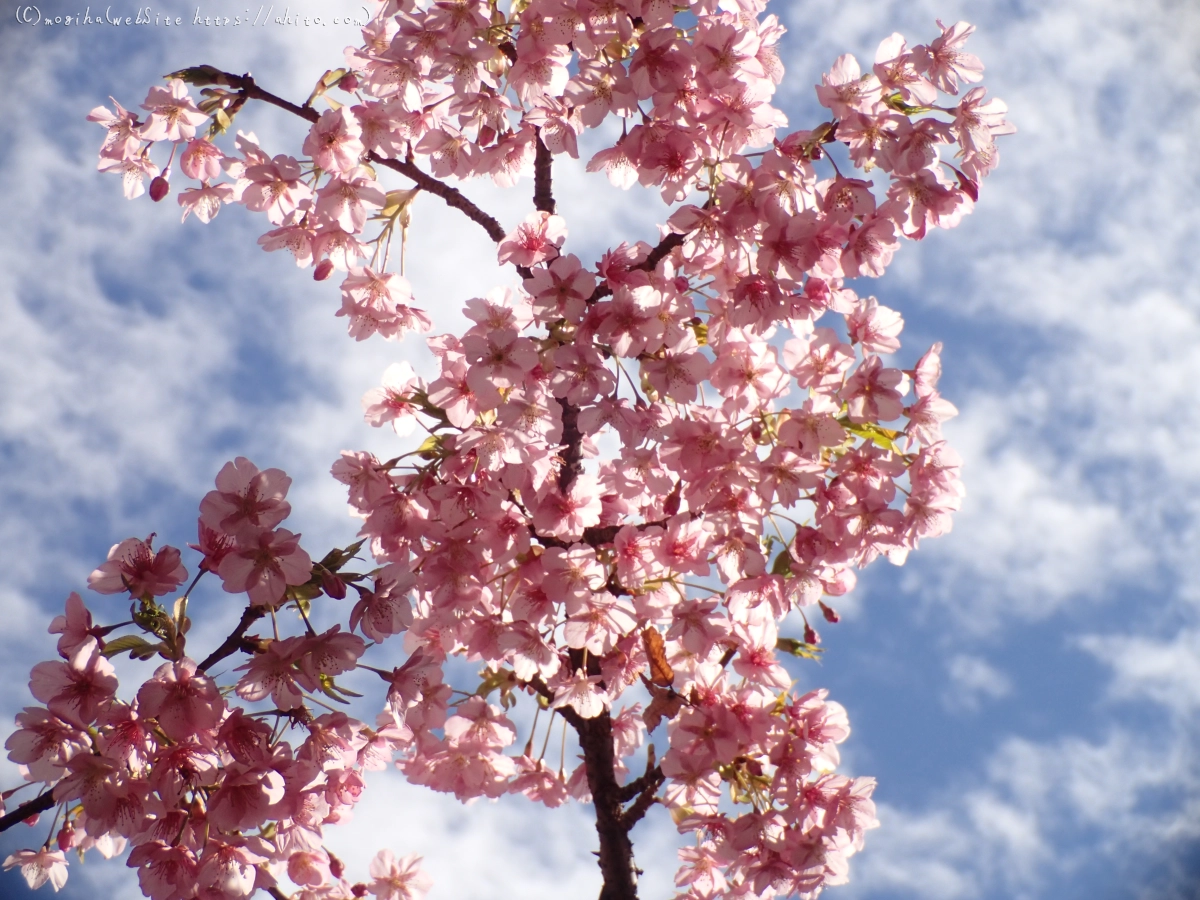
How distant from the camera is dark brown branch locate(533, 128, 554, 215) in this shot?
3.59m

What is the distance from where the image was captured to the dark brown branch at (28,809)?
8.11 ft

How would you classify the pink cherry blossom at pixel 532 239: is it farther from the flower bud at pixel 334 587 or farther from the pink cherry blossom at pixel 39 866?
the pink cherry blossom at pixel 39 866

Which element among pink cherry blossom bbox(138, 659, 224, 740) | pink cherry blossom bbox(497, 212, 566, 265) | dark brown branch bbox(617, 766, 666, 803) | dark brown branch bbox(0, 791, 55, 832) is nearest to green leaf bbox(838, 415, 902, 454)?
pink cherry blossom bbox(497, 212, 566, 265)

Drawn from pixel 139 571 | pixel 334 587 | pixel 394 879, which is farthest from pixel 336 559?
pixel 394 879

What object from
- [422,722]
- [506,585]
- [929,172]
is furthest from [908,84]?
[422,722]

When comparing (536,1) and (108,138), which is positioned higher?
(108,138)

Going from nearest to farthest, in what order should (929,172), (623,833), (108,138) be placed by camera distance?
1. (929,172)
2. (623,833)
3. (108,138)

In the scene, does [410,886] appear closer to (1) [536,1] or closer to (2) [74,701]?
(2) [74,701]

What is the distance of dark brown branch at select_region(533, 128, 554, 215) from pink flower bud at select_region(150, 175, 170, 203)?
1458mm

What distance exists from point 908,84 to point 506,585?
2.08m

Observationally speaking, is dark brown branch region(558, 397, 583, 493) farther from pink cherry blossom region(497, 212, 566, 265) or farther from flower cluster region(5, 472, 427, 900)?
flower cluster region(5, 472, 427, 900)

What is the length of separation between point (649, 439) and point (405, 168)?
4.61ft

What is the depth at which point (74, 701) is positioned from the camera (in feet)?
8.40

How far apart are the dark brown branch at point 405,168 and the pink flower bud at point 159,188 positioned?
1.67ft
